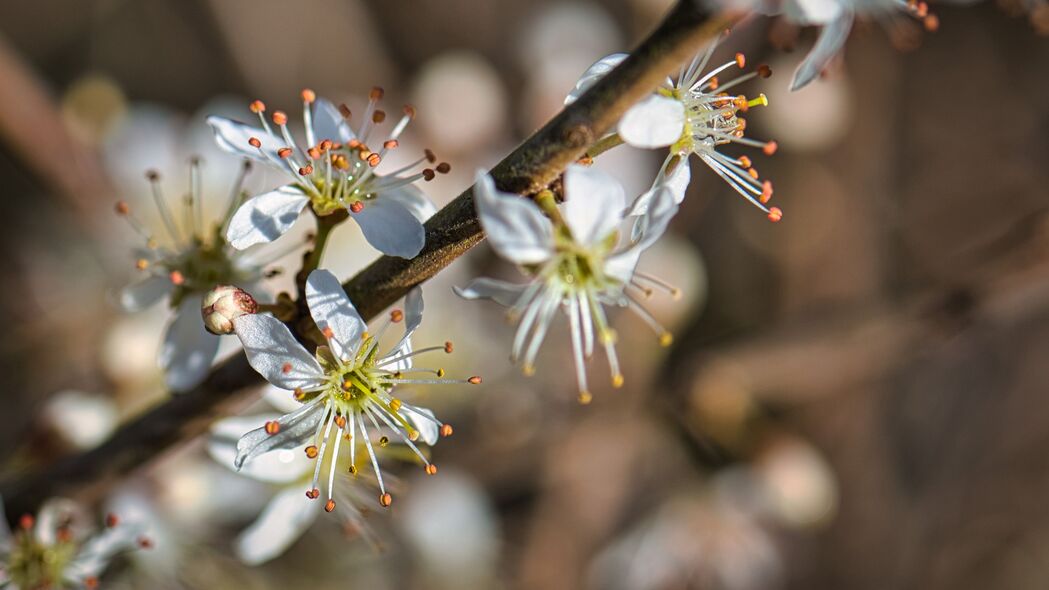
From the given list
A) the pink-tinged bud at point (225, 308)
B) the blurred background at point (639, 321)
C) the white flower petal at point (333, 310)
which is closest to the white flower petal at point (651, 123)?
the white flower petal at point (333, 310)

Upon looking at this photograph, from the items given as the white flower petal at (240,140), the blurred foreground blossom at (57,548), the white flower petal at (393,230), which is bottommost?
the blurred foreground blossom at (57,548)

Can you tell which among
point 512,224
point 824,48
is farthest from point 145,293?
point 824,48

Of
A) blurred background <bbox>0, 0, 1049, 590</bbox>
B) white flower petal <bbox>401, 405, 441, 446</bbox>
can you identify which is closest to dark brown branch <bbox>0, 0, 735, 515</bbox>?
white flower petal <bbox>401, 405, 441, 446</bbox>

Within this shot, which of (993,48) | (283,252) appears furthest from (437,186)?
(993,48)

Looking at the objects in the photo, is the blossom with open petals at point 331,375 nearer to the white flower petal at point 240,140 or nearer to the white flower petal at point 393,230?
the white flower petal at point 393,230

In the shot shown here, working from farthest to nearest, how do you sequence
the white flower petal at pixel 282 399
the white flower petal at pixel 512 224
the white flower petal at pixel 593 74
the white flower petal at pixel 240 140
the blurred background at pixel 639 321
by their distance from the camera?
the blurred background at pixel 639 321 → the white flower petal at pixel 282 399 → the white flower petal at pixel 240 140 → the white flower petal at pixel 593 74 → the white flower petal at pixel 512 224

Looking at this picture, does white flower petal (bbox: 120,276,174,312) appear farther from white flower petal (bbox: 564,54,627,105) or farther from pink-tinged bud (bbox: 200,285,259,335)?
white flower petal (bbox: 564,54,627,105)

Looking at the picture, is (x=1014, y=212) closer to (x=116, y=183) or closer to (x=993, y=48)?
(x=993, y=48)
